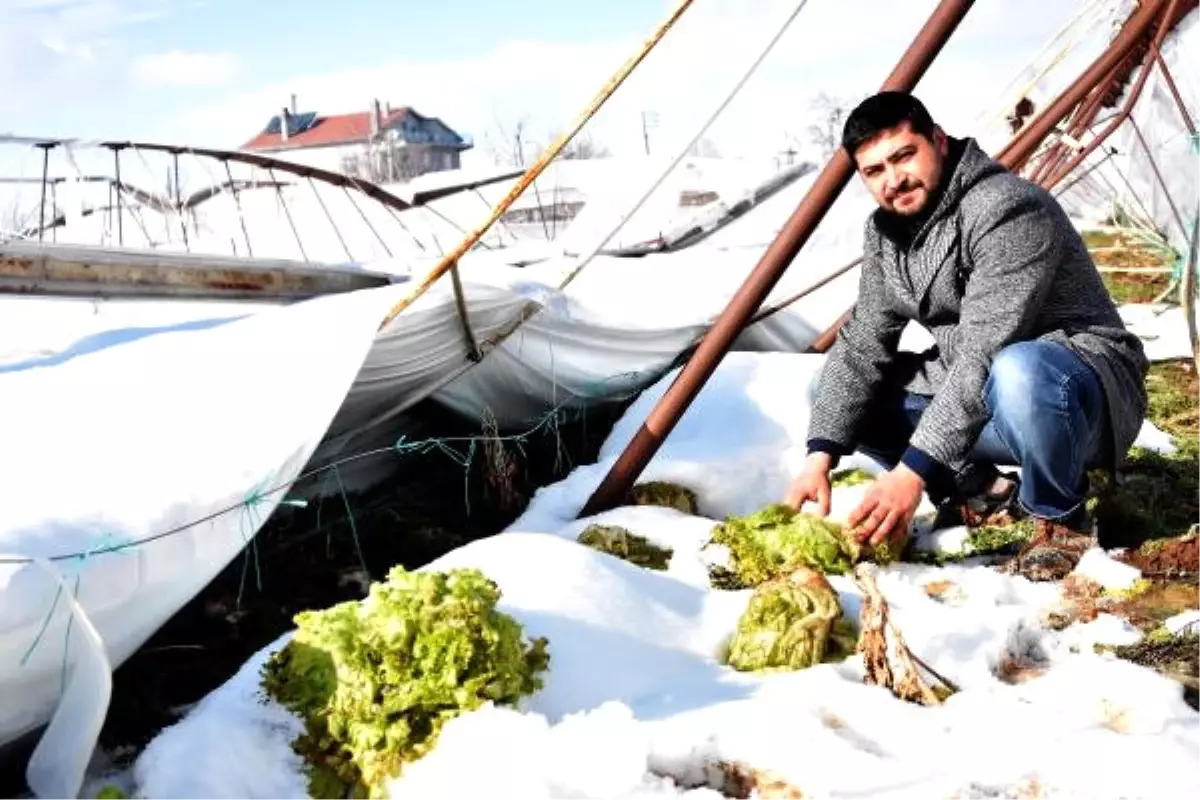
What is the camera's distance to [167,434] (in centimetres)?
303

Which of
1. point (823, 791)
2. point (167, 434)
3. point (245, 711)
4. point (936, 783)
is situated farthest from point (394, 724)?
point (167, 434)

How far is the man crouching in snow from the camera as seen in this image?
3.03m

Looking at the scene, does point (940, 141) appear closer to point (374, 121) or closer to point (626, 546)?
point (626, 546)

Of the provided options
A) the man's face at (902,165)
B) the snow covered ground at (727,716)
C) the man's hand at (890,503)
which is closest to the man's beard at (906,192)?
the man's face at (902,165)

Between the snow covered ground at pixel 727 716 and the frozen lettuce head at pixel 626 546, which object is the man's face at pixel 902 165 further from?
the frozen lettuce head at pixel 626 546

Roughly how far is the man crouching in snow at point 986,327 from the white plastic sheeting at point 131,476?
1.54 meters

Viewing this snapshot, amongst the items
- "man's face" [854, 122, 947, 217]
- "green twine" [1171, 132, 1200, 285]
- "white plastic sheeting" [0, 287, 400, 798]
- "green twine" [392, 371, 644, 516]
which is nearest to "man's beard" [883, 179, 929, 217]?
"man's face" [854, 122, 947, 217]

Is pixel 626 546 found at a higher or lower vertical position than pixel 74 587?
lower

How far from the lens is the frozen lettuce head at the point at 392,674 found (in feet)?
7.15

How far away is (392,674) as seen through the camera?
7.28 ft

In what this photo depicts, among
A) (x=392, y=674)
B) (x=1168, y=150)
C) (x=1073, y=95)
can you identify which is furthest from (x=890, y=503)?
(x=1168, y=150)

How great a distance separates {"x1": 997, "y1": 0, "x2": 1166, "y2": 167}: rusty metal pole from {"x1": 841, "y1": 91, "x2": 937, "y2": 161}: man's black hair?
262 centimetres

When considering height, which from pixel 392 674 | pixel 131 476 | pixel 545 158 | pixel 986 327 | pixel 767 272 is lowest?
pixel 392 674

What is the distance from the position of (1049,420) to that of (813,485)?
0.69 metres
